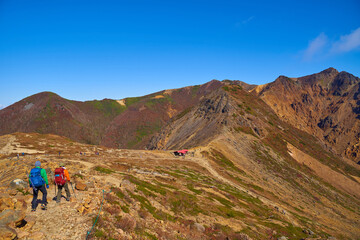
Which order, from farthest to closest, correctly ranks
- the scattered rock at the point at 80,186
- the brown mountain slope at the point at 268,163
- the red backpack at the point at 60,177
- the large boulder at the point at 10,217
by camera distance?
the brown mountain slope at the point at 268,163, the scattered rock at the point at 80,186, the red backpack at the point at 60,177, the large boulder at the point at 10,217

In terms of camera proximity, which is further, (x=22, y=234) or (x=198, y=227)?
(x=198, y=227)

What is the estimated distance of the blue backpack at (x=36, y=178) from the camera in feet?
48.7

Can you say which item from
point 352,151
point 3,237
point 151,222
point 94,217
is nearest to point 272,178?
point 151,222

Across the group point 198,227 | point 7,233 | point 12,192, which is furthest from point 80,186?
point 198,227

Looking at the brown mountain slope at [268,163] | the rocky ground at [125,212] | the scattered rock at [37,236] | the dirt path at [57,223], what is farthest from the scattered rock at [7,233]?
the brown mountain slope at [268,163]

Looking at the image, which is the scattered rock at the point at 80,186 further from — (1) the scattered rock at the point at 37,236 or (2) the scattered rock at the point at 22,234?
(2) the scattered rock at the point at 22,234

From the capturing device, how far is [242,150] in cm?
9325

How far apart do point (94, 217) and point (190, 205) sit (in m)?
16.3

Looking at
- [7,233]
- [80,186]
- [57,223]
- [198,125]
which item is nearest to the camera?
[7,233]

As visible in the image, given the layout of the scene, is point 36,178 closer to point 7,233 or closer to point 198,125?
point 7,233

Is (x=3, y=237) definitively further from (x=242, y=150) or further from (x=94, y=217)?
(x=242, y=150)

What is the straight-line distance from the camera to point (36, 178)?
49.0ft

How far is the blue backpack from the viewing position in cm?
1484

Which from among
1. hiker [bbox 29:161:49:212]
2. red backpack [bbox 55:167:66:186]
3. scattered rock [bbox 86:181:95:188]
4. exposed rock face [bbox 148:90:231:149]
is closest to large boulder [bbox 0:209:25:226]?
hiker [bbox 29:161:49:212]
